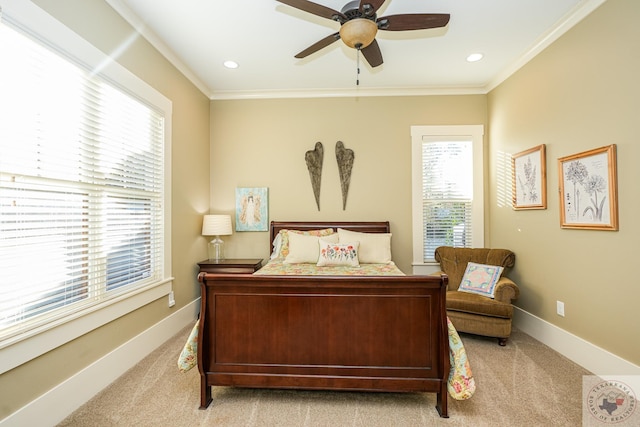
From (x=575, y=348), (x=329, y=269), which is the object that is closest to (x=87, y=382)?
(x=329, y=269)

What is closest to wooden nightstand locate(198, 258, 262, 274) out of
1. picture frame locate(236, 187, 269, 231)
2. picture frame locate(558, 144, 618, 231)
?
picture frame locate(236, 187, 269, 231)

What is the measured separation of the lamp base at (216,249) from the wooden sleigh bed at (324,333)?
2.05 m

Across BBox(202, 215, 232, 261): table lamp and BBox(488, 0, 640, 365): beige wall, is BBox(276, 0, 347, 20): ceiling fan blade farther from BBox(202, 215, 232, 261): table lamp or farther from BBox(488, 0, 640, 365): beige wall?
BBox(202, 215, 232, 261): table lamp

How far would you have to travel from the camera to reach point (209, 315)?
1.99m

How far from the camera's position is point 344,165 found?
4121 mm

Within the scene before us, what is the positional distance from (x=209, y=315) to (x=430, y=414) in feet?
5.17

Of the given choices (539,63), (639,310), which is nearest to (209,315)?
(639,310)

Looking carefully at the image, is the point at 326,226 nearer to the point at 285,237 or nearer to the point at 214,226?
the point at 285,237

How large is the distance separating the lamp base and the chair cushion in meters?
2.89

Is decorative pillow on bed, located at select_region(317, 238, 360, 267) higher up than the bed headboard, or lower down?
lower down

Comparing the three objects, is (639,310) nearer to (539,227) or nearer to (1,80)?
(539,227)

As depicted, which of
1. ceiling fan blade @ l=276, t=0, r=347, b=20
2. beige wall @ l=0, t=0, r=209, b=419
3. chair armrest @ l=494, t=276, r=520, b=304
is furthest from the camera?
Result: chair armrest @ l=494, t=276, r=520, b=304

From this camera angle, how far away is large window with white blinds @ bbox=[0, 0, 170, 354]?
5.34 feet

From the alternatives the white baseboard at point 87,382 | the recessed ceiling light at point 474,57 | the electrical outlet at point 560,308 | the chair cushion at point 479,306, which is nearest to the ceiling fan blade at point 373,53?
the recessed ceiling light at point 474,57
